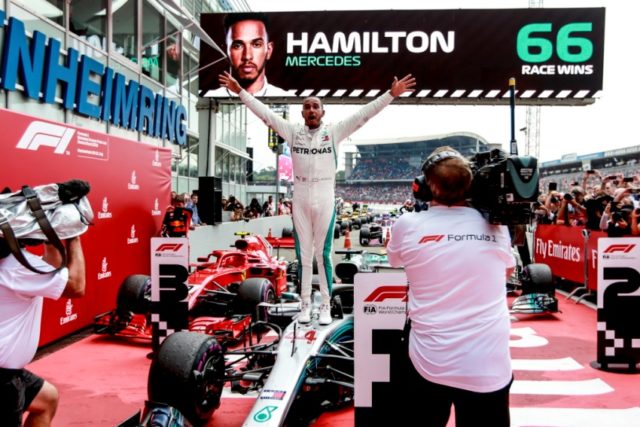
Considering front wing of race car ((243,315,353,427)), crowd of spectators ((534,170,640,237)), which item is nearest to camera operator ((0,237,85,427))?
front wing of race car ((243,315,353,427))

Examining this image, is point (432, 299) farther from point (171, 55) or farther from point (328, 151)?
point (171, 55)

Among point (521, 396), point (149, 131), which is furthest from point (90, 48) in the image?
point (521, 396)

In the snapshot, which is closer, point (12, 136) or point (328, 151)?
point (328, 151)

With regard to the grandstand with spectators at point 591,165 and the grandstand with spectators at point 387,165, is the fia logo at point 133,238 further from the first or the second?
the grandstand with spectators at point 387,165

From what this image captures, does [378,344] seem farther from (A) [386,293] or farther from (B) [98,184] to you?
(B) [98,184]

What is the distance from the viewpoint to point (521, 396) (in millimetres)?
4188

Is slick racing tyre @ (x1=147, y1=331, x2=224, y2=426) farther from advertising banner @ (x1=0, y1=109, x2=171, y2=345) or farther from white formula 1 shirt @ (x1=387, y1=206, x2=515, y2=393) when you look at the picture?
advertising banner @ (x1=0, y1=109, x2=171, y2=345)

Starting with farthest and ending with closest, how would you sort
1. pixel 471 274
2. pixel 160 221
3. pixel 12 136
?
1. pixel 160 221
2. pixel 12 136
3. pixel 471 274

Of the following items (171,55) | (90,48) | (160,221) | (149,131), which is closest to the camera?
(160,221)

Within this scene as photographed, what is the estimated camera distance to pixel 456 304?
196cm

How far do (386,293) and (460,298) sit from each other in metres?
1.00

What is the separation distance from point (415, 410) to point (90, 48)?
360 inches

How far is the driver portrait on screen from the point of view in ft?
38.0

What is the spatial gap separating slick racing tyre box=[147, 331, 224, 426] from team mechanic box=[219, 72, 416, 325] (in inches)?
40.0
